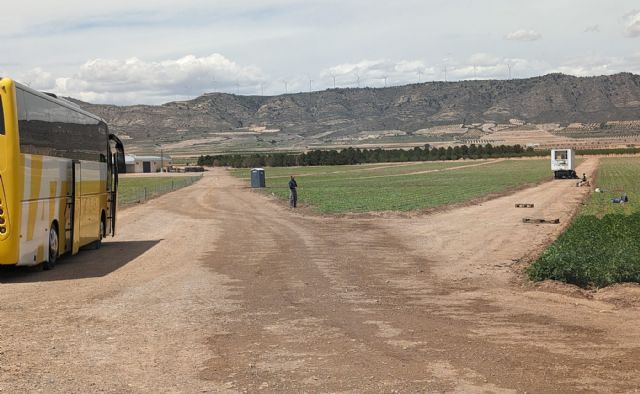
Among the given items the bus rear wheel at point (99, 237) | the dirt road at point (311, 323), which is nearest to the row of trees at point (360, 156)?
the bus rear wheel at point (99, 237)

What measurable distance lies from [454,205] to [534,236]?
647 inches

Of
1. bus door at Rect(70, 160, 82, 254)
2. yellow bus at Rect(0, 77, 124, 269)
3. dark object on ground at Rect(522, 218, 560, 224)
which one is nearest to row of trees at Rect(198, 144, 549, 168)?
dark object on ground at Rect(522, 218, 560, 224)

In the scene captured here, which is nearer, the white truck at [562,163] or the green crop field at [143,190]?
the green crop field at [143,190]

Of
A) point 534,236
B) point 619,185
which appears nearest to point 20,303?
point 534,236

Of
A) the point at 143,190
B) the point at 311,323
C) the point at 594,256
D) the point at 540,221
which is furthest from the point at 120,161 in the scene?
the point at 143,190

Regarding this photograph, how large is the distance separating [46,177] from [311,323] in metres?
9.06

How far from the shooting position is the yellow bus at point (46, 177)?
1617 centimetres

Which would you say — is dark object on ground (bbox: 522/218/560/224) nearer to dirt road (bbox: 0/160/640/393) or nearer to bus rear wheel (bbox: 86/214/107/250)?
dirt road (bbox: 0/160/640/393)

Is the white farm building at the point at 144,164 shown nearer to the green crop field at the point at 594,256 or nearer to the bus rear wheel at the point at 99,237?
the bus rear wheel at the point at 99,237

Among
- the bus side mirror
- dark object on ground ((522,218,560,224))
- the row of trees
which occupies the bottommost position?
dark object on ground ((522,218,560,224))

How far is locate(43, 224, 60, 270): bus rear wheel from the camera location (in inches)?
750

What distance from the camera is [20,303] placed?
46.3 feet

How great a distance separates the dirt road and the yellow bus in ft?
2.59

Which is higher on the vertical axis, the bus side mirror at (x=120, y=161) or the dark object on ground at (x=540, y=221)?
the bus side mirror at (x=120, y=161)
